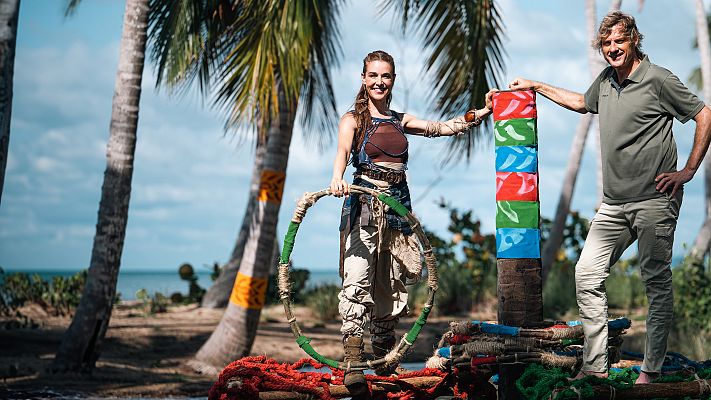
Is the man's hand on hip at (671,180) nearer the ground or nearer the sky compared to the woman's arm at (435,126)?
nearer the ground

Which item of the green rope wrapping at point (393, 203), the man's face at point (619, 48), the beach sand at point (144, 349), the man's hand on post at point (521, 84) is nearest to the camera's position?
the man's face at point (619, 48)

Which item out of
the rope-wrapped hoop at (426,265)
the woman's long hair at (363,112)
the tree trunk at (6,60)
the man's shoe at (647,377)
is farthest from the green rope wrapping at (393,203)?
the tree trunk at (6,60)

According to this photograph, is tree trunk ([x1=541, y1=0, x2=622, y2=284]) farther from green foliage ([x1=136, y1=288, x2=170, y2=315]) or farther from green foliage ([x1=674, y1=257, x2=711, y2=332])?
green foliage ([x1=136, y1=288, x2=170, y2=315])

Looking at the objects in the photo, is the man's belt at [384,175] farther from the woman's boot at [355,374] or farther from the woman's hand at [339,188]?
the woman's boot at [355,374]

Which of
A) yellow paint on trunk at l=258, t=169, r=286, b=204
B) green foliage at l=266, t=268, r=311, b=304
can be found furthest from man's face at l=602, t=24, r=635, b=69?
green foliage at l=266, t=268, r=311, b=304

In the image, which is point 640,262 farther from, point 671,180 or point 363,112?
point 363,112

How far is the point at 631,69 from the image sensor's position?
4.95m

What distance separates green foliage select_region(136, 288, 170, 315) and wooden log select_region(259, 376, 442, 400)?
33.5ft

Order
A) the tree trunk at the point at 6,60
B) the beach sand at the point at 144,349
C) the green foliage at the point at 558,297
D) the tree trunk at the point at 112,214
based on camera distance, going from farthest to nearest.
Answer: the green foliage at the point at 558,297
the tree trunk at the point at 112,214
the beach sand at the point at 144,349
the tree trunk at the point at 6,60

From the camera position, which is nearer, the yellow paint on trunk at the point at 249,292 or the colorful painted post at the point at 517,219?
the colorful painted post at the point at 517,219

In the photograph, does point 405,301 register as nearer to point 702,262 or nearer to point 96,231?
point 96,231

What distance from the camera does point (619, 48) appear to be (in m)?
4.87

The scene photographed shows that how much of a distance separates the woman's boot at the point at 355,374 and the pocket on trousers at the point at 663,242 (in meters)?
1.77

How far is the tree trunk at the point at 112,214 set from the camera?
31.4 feet
